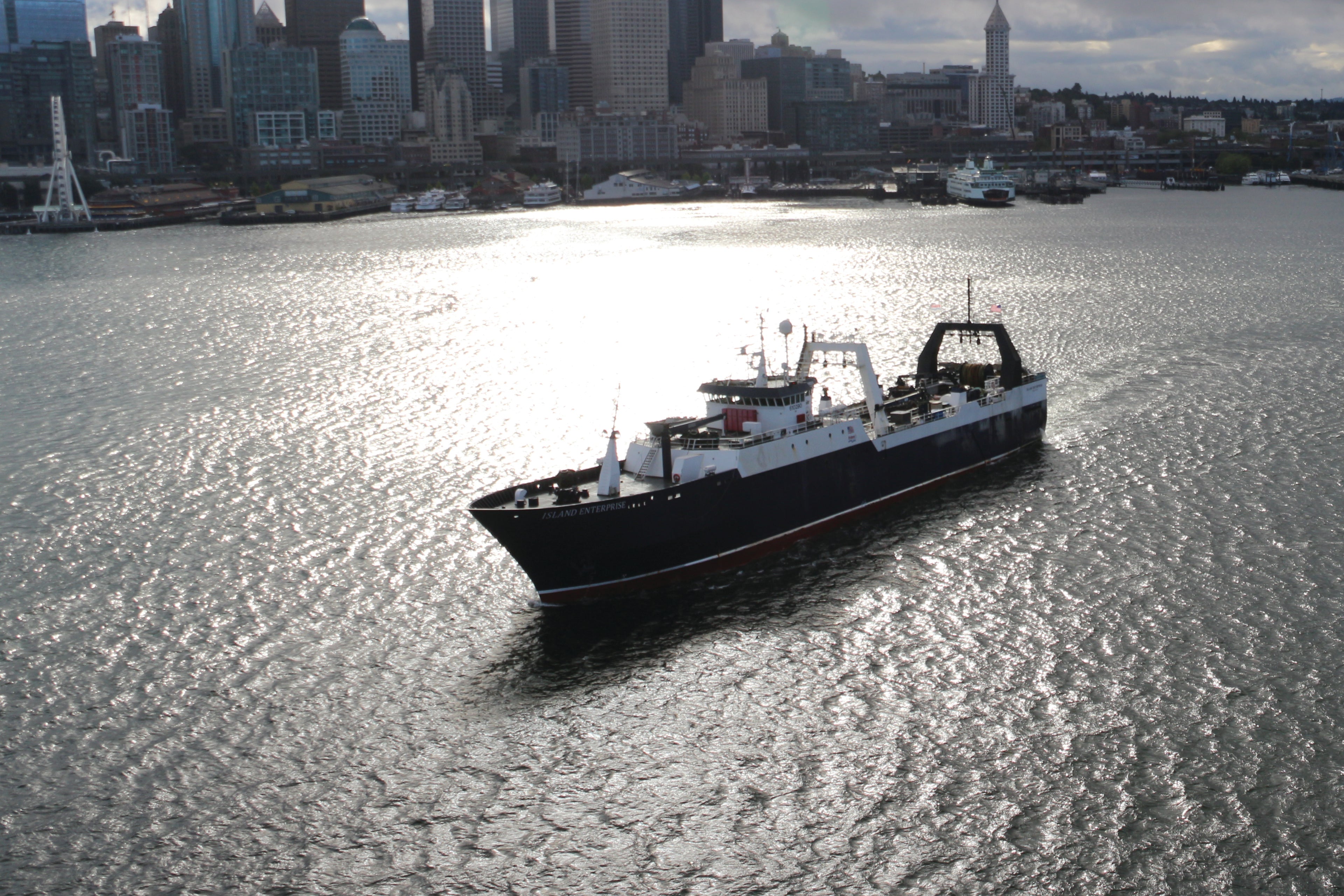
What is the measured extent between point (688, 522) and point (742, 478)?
198cm

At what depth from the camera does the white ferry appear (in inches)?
7362

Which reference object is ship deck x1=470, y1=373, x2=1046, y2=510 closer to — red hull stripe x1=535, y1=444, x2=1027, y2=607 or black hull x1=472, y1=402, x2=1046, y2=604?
black hull x1=472, y1=402, x2=1046, y2=604

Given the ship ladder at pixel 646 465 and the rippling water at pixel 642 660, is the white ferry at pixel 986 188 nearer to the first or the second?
the rippling water at pixel 642 660

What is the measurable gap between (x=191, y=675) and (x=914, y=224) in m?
134

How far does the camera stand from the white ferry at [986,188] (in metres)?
187

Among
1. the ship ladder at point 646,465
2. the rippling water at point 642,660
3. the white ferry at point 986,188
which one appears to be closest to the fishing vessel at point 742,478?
the ship ladder at point 646,465

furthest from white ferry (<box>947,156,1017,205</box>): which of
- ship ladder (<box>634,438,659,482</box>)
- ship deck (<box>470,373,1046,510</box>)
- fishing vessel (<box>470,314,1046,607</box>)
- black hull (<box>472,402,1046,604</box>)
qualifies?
ship ladder (<box>634,438,659,482</box>)

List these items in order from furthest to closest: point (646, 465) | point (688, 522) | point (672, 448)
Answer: point (672, 448)
point (646, 465)
point (688, 522)

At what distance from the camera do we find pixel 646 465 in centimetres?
3188

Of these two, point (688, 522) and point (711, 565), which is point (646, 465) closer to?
point (688, 522)

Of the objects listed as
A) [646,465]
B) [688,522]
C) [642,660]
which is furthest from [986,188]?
[642,660]

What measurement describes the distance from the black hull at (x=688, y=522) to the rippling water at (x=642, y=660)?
725 millimetres

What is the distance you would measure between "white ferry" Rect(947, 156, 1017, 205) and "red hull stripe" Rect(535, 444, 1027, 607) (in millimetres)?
157643

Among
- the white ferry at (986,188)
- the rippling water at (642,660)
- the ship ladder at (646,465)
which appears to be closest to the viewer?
the rippling water at (642,660)
